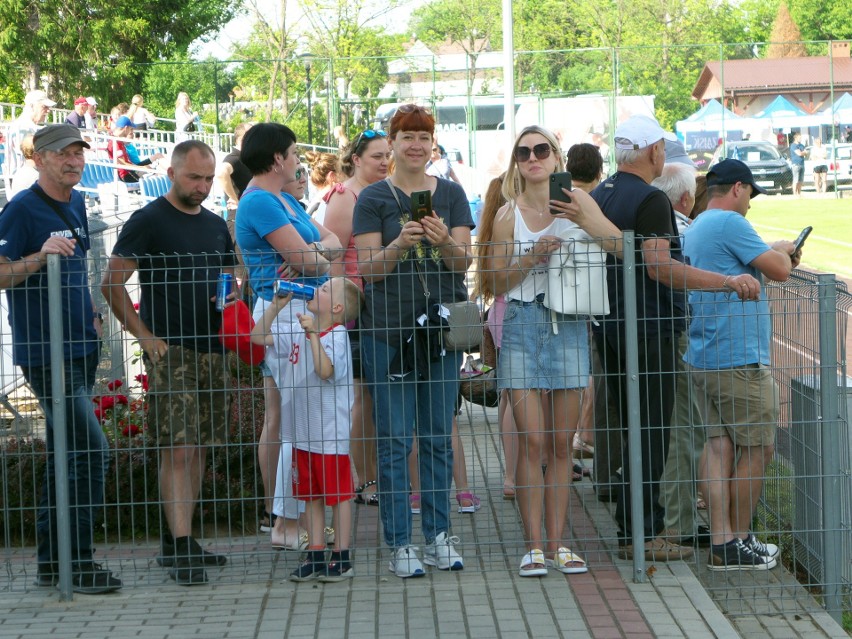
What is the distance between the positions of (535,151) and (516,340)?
0.88 metres

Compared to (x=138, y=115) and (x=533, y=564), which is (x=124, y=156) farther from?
(x=533, y=564)

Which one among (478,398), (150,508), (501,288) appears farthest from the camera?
(478,398)

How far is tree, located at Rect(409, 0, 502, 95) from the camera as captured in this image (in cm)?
5325

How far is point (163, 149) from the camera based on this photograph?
2358 cm

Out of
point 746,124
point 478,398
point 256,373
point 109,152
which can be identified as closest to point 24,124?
point 109,152

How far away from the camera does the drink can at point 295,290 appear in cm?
525

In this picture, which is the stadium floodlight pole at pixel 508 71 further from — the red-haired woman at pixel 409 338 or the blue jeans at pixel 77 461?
the blue jeans at pixel 77 461

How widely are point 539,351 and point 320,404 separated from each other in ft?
3.28

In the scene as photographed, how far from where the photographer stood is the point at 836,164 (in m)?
37.1

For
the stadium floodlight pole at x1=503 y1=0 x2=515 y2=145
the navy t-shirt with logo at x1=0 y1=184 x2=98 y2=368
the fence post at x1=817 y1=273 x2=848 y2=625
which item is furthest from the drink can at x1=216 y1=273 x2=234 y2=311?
the stadium floodlight pole at x1=503 y1=0 x2=515 y2=145

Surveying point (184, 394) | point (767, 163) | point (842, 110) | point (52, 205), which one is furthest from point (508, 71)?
point (842, 110)

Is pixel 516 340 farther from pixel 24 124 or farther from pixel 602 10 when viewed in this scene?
pixel 602 10

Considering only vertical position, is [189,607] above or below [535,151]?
below

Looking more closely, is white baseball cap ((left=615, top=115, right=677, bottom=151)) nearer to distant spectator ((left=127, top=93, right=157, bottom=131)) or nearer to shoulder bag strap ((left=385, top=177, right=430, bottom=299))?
shoulder bag strap ((left=385, top=177, right=430, bottom=299))
